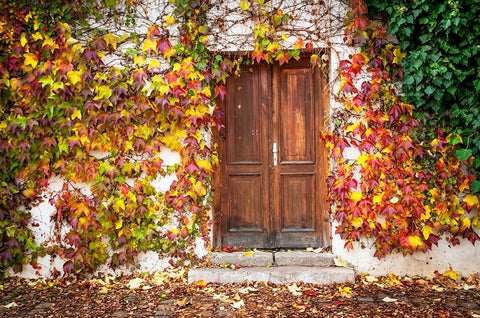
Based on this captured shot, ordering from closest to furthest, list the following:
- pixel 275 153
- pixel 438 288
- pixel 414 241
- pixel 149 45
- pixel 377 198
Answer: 1. pixel 438 288
2. pixel 414 241
3. pixel 377 198
4. pixel 149 45
5. pixel 275 153

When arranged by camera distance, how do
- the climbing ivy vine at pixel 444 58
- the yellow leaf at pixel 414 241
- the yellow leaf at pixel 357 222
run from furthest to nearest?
the yellow leaf at pixel 357 222, the yellow leaf at pixel 414 241, the climbing ivy vine at pixel 444 58

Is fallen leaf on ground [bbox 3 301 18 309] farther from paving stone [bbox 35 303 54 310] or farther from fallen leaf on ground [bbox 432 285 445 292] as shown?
fallen leaf on ground [bbox 432 285 445 292]

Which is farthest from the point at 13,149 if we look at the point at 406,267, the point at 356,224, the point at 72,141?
the point at 406,267

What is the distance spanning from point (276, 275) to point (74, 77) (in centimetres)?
296

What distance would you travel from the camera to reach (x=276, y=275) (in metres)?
3.98

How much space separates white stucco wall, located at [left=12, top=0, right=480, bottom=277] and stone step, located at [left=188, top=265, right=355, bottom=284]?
28 cm

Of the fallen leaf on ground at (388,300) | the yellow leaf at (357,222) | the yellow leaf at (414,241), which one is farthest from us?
the yellow leaf at (357,222)

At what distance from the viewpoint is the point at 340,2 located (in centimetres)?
421

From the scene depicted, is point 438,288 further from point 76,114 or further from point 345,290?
point 76,114

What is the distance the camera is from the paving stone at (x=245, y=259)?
166 inches

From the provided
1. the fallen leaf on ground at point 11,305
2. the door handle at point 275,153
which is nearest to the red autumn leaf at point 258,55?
the door handle at point 275,153

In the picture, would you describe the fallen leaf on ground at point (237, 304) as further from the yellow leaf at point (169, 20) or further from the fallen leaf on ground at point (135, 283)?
the yellow leaf at point (169, 20)

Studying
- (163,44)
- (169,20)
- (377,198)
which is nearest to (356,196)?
(377,198)

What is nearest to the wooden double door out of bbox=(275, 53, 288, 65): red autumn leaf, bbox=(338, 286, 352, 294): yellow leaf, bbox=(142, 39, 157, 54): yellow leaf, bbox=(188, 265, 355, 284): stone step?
bbox=(275, 53, 288, 65): red autumn leaf
